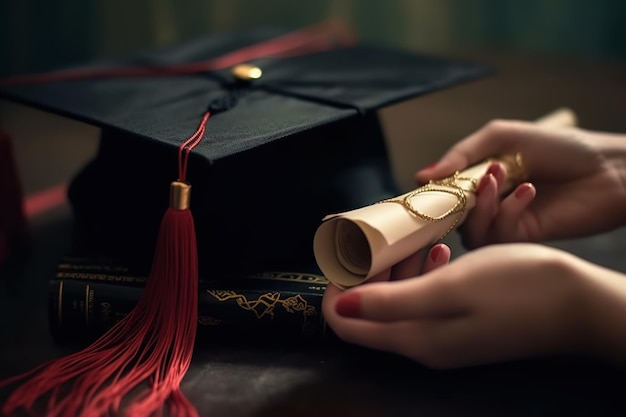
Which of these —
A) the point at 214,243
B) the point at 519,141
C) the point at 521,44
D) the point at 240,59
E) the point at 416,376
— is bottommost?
the point at 416,376

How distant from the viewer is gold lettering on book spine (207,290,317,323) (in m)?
0.71

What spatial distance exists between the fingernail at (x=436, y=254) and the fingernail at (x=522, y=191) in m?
0.18

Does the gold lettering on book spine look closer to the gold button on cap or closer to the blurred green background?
the gold button on cap

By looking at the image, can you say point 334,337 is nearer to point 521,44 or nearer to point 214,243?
point 214,243

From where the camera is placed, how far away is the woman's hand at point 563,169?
0.89 m

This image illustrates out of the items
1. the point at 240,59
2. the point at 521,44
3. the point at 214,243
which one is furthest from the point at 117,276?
the point at 521,44

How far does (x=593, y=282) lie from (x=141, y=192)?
46 centimetres

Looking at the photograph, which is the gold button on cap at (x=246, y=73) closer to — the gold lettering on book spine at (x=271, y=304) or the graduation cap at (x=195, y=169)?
the graduation cap at (x=195, y=169)

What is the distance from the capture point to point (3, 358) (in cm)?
70

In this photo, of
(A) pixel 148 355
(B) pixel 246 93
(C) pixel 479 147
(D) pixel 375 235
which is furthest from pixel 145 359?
(C) pixel 479 147

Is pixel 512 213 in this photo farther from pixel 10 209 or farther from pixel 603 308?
pixel 10 209

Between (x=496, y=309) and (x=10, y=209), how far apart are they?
0.63 m

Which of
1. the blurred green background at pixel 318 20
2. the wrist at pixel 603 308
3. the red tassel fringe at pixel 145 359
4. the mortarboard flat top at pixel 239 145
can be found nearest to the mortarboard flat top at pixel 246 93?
the mortarboard flat top at pixel 239 145

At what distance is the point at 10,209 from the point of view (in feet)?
3.09
